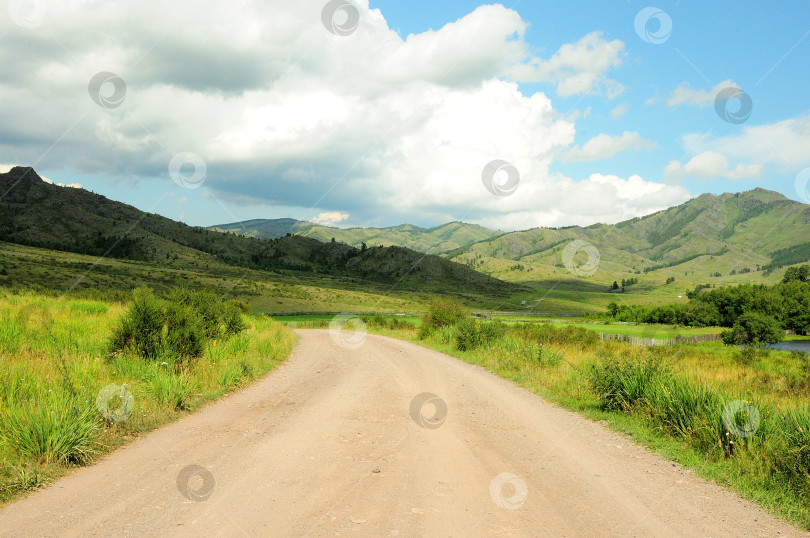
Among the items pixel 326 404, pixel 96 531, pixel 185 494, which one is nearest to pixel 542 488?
pixel 185 494

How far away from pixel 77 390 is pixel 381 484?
6714 mm

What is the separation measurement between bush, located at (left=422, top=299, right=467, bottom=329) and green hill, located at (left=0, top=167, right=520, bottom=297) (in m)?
90.9

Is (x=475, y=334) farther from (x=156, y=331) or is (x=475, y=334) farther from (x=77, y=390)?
(x=77, y=390)

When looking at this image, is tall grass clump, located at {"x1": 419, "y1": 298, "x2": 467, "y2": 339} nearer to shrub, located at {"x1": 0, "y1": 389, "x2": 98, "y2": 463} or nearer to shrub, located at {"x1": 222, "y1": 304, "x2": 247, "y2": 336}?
shrub, located at {"x1": 222, "y1": 304, "x2": 247, "y2": 336}

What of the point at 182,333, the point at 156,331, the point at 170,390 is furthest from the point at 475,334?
the point at 170,390

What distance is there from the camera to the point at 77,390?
8.77m

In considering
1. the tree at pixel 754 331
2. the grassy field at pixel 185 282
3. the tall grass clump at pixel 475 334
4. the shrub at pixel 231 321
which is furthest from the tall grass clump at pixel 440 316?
the tree at pixel 754 331

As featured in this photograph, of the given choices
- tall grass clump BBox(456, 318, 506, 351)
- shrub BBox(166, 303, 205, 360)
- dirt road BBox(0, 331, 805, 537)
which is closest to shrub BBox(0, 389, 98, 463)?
dirt road BBox(0, 331, 805, 537)

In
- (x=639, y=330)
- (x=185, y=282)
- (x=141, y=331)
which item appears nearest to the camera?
(x=141, y=331)

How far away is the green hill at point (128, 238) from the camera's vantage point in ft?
390

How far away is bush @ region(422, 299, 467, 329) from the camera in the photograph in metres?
37.2

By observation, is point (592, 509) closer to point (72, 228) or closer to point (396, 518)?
point (396, 518)

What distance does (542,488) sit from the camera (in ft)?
19.6

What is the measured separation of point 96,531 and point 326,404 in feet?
21.3
